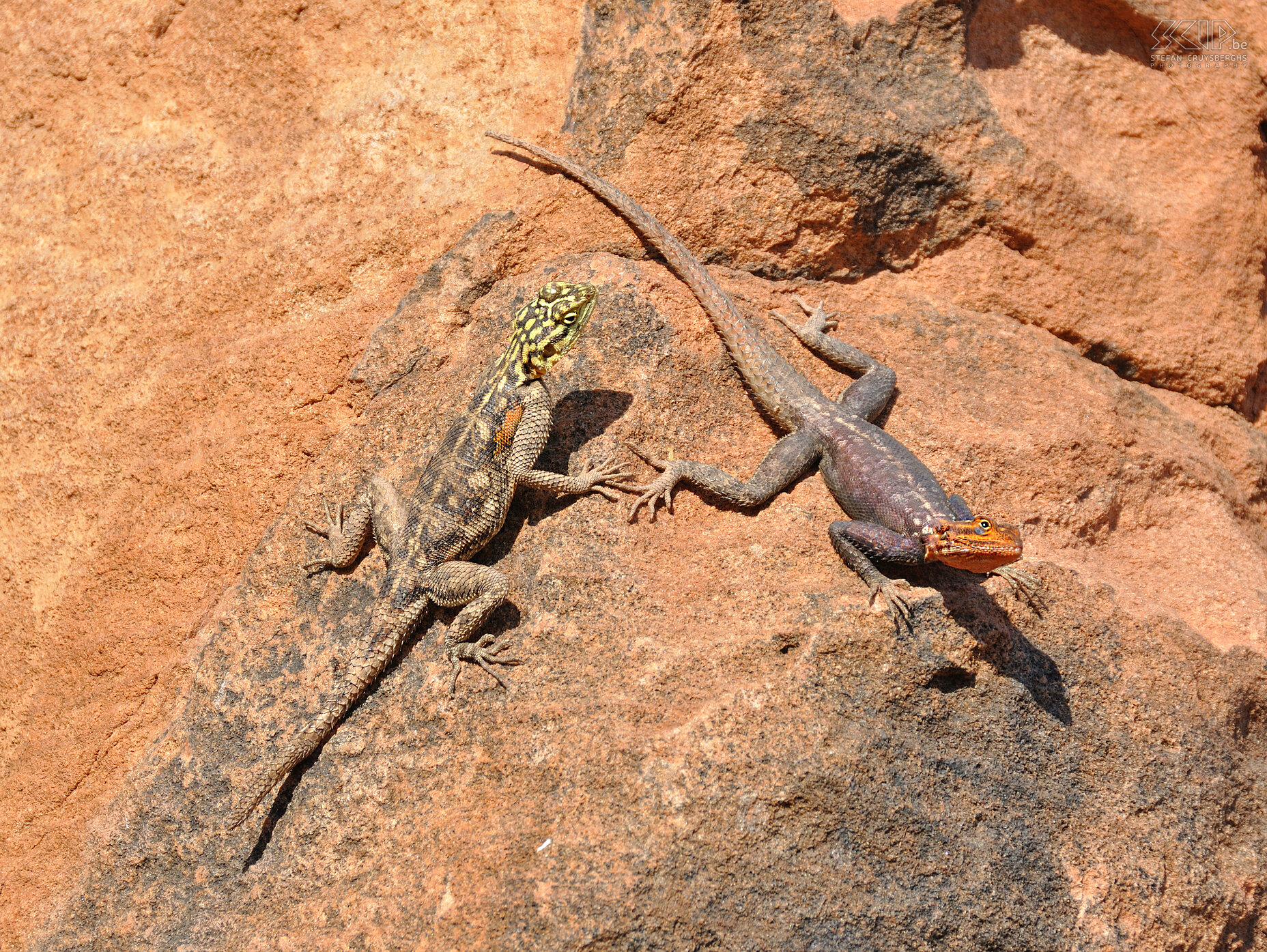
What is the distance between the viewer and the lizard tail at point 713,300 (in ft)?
18.0

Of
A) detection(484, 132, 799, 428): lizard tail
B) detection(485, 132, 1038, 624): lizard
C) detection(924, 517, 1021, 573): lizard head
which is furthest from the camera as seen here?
detection(484, 132, 799, 428): lizard tail

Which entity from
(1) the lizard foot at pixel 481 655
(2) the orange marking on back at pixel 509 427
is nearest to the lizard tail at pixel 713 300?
(2) the orange marking on back at pixel 509 427

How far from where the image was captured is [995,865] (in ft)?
13.2

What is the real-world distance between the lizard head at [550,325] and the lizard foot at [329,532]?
1.44 meters

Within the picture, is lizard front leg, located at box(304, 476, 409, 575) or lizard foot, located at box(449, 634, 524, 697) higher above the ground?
lizard front leg, located at box(304, 476, 409, 575)

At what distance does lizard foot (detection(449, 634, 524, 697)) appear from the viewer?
4523mm

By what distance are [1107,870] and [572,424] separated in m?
3.63

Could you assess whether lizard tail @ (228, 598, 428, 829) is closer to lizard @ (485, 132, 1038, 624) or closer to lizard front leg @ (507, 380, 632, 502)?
lizard front leg @ (507, 380, 632, 502)

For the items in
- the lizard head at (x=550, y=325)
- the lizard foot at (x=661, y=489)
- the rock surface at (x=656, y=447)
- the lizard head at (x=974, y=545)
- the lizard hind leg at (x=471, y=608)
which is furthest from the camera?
the lizard head at (x=550, y=325)

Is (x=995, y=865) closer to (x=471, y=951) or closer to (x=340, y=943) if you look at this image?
(x=471, y=951)

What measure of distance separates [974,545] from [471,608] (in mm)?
2517

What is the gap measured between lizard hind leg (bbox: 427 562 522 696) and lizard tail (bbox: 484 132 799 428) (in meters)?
1.99

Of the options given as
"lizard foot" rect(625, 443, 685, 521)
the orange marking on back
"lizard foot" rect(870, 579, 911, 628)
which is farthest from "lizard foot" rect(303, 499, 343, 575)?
"lizard foot" rect(870, 579, 911, 628)

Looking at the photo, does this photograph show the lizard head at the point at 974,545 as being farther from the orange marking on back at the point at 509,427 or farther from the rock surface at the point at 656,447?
the orange marking on back at the point at 509,427
